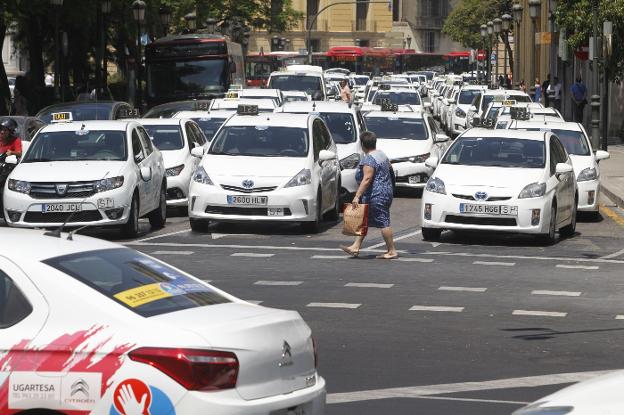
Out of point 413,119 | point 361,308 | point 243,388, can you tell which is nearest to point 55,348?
point 243,388

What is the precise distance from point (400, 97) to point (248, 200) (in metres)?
29.8

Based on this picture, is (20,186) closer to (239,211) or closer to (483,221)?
(239,211)

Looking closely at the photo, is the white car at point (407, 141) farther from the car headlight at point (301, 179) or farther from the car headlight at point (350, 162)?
the car headlight at point (301, 179)

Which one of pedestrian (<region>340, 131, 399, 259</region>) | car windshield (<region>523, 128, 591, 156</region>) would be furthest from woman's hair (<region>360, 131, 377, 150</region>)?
car windshield (<region>523, 128, 591, 156</region>)

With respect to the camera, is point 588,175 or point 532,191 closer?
point 532,191

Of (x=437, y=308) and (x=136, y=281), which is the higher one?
(x=136, y=281)

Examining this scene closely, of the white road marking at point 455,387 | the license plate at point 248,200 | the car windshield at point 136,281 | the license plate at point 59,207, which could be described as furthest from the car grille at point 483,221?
the car windshield at point 136,281

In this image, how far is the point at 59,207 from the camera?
20.5 meters

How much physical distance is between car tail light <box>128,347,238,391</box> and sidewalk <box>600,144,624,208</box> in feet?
68.4

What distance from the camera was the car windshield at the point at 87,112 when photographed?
100 ft

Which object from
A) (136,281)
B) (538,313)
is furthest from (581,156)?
(136,281)

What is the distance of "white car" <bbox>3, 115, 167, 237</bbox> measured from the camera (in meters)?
20.6

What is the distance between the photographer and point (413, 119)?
101 feet

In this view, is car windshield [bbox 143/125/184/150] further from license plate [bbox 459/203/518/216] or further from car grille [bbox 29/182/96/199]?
license plate [bbox 459/203/518/216]
